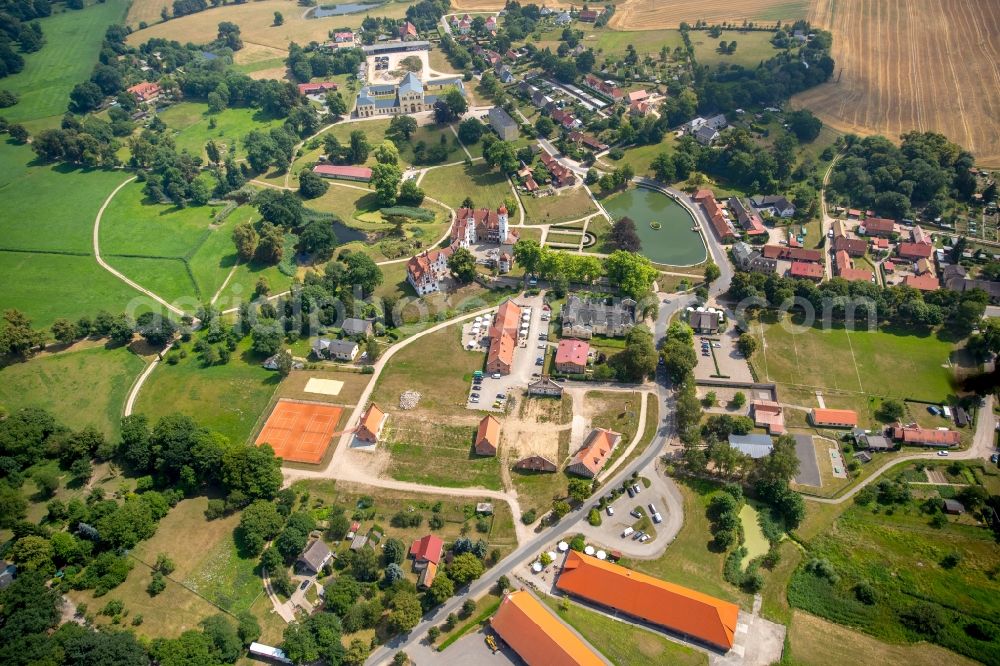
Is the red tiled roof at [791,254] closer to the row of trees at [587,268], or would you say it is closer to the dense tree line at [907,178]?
the row of trees at [587,268]

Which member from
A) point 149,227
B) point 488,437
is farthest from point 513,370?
point 149,227

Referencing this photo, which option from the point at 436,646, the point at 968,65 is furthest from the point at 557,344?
the point at 968,65

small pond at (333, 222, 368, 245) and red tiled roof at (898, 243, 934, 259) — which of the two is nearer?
red tiled roof at (898, 243, 934, 259)

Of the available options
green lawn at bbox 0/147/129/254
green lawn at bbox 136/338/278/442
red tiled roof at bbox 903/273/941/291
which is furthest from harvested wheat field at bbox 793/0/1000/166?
green lawn at bbox 0/147/129/254

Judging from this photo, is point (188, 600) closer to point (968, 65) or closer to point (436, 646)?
point (436, 646)

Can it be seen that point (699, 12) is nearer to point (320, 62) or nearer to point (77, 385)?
point (320, 62)

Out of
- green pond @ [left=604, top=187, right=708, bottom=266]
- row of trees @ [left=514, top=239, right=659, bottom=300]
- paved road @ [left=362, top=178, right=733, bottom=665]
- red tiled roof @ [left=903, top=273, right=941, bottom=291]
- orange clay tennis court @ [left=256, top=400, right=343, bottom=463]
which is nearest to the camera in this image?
paved road @ [left=362, top=178, right=733, bottom=665]

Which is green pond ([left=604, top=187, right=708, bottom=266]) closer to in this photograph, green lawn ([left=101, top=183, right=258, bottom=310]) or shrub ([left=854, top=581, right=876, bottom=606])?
shrub ([left=854, top=581, right=876, bottom=606])
